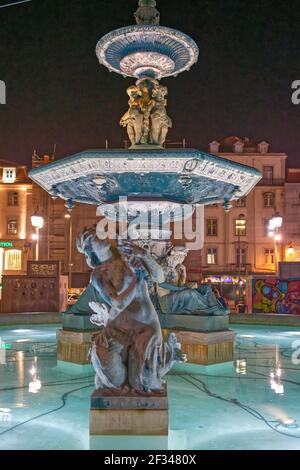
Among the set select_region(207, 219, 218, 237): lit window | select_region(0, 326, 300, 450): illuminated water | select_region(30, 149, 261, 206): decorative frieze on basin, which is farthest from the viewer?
select_region(207, 219, 218, 237): lit window

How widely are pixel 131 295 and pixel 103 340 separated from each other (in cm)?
45

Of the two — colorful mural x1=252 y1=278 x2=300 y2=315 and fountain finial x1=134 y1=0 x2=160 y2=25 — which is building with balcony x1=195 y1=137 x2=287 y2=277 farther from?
fountain finial x1=134 y1=0 x2=160 y2=25

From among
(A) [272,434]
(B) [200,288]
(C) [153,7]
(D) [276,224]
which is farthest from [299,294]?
(A) [272,434]

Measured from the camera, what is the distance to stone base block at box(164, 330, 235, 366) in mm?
7770

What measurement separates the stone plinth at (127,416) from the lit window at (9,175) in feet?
149

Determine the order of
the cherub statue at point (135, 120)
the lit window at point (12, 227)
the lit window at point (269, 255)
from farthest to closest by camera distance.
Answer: the lit window at point (12, 227), the lit window at point (269, 255), the cherub statue at point (135, 120)

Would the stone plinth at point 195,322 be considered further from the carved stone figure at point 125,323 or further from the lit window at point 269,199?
the lit window at point 269,199

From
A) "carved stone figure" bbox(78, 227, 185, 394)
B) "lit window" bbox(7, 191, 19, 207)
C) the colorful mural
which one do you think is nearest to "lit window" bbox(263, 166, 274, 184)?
"lit window" bbox(7, 191, 19, 207)

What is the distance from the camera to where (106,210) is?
955 cm

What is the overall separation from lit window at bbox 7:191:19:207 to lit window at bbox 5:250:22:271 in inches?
182

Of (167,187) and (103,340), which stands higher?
(167,187)

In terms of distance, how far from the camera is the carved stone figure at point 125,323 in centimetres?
408

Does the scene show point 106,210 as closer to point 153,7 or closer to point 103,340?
point 153,7

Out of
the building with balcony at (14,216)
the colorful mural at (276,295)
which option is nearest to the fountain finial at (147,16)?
the colorful mural at (276,295)
